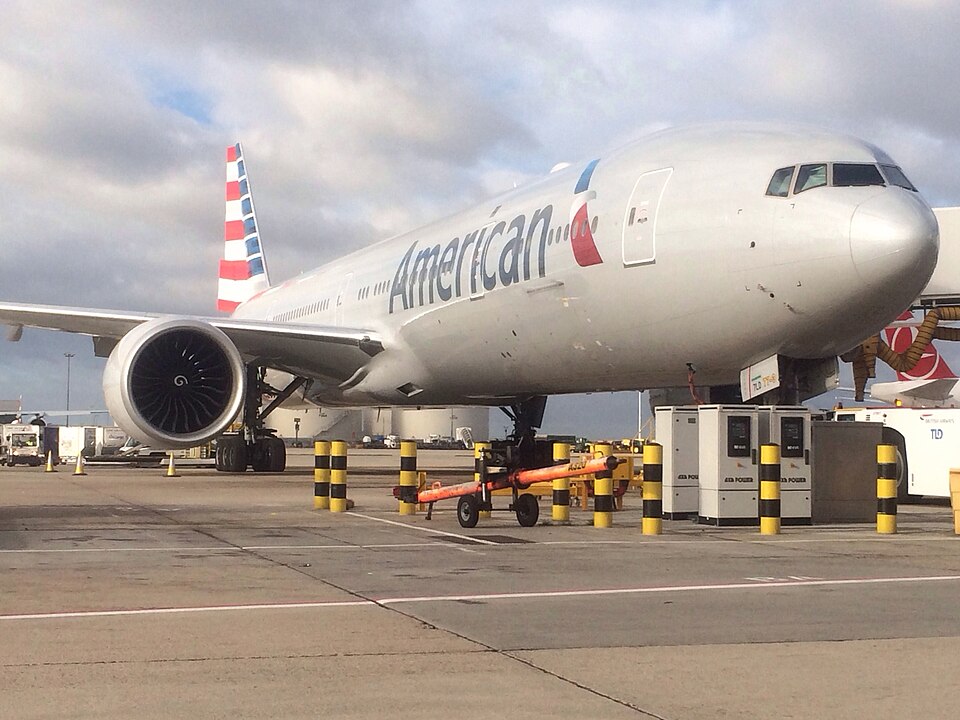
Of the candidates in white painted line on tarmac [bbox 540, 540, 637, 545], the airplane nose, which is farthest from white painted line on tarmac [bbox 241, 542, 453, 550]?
the airplane nose

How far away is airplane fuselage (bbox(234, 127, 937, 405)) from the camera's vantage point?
10758 mm

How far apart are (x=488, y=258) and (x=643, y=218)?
360cm

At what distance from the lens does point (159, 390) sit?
54.1ft

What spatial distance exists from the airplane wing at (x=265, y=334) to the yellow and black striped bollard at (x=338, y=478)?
4.88 m

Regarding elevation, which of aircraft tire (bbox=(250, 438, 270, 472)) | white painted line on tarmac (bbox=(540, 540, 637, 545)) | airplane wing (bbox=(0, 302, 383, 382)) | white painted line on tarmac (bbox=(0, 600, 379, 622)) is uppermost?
airplane wing (bbox=(0, 302, 383, 382))

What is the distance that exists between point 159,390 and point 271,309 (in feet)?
41.3

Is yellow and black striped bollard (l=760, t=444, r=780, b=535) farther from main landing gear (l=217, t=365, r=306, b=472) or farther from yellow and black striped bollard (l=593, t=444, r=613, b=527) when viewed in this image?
main landing gear (l=217, t=365, r=306, b=472)

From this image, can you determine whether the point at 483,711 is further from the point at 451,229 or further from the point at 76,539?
the point at 451,229

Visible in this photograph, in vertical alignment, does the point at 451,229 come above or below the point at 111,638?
above

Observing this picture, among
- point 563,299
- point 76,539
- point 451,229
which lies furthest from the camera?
point 451,229

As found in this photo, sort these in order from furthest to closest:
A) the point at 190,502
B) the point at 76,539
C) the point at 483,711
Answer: the point at 190,502 → the point at 76,539 → the point at 483,711

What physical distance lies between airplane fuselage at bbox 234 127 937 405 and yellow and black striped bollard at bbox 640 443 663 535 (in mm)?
1282

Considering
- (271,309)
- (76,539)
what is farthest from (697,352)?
(271,309)

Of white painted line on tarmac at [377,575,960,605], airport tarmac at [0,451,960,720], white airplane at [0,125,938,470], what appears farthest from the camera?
white airplane at [0,125,938,470]
